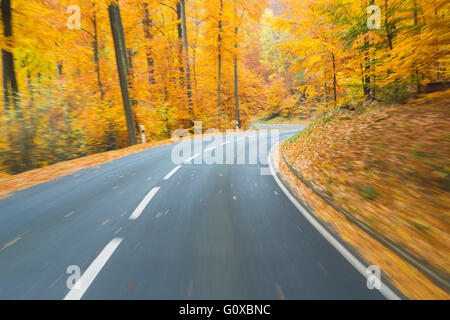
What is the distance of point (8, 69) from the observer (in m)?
9.45

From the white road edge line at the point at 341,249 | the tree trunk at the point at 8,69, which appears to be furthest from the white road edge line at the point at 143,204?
the tree trunk at the point at 8,69

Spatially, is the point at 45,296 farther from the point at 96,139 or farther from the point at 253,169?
the point at 96,139

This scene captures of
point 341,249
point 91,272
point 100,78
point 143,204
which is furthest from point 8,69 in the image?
point 341,249

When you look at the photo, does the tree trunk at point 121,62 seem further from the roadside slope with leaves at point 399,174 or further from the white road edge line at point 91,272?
the white road edge line at point 91,272

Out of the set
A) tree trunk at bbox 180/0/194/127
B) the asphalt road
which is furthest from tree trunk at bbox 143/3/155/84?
the asphalt road

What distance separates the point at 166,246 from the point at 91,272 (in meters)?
0.90

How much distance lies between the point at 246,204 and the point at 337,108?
9129 millimetres

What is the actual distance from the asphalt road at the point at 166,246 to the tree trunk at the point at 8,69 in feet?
15.3

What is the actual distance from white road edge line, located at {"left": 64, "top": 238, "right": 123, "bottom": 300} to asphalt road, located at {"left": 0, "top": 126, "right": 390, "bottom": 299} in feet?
0.04

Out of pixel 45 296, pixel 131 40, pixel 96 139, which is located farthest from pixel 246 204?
pixel 131 40

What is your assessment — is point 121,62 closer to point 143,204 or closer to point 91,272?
point 143,204

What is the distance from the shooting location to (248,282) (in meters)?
2.35

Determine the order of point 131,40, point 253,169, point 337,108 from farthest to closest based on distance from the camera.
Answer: point 131,40 < point 337,108 < point 253,169

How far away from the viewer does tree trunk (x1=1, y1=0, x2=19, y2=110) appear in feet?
25.2
